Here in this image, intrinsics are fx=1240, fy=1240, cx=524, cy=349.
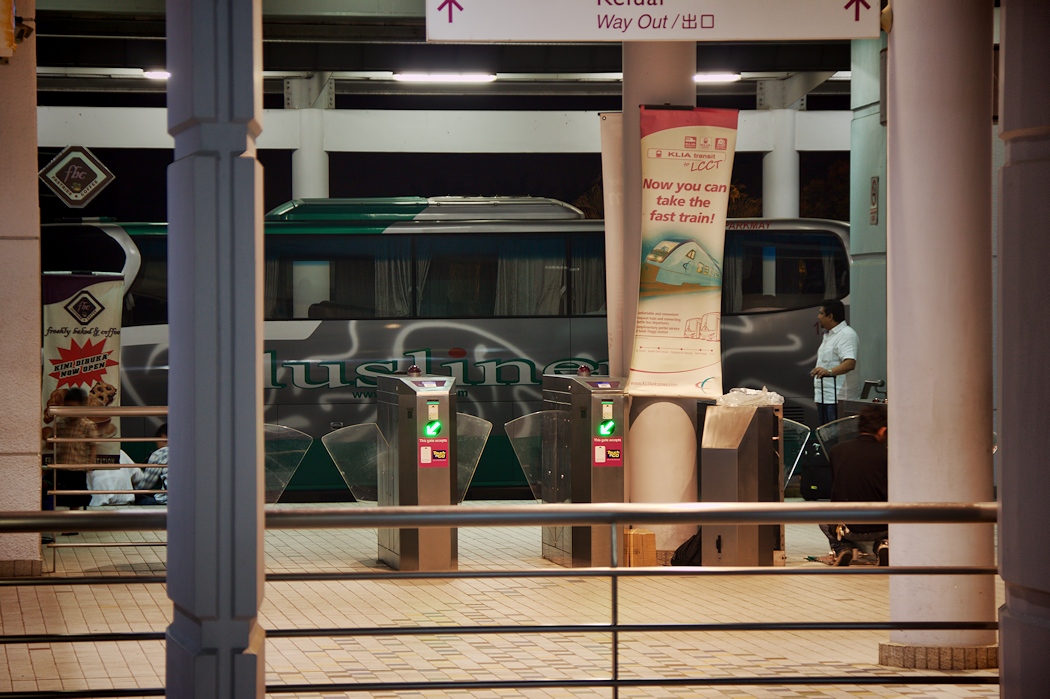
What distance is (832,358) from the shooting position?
1270 cm

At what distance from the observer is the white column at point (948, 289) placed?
20.6ft

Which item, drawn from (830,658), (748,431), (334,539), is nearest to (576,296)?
(334,539)

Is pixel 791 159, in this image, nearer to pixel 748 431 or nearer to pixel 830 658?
pixel 748 431

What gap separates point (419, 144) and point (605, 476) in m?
12.5

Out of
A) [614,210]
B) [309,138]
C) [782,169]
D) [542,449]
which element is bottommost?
[542,449]

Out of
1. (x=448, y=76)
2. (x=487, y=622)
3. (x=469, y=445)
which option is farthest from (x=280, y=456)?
(x=448, y=76)

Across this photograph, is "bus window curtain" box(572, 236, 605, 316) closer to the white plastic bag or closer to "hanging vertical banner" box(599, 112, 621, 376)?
"hanging vertical banner" box(599, 112, 621, 376)

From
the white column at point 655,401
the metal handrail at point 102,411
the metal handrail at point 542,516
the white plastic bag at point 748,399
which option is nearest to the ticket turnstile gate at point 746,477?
the white plastic bag at point 748,399

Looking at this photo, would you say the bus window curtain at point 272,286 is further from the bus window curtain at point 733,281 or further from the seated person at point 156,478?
the bus window curtain at point 733,281

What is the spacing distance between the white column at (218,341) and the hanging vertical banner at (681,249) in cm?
574

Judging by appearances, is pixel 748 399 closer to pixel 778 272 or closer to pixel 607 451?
pixel 607 451

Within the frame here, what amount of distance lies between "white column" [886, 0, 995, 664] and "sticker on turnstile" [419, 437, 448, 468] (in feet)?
13.4

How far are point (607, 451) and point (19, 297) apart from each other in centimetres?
444

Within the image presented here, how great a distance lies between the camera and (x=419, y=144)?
68.4 feet
